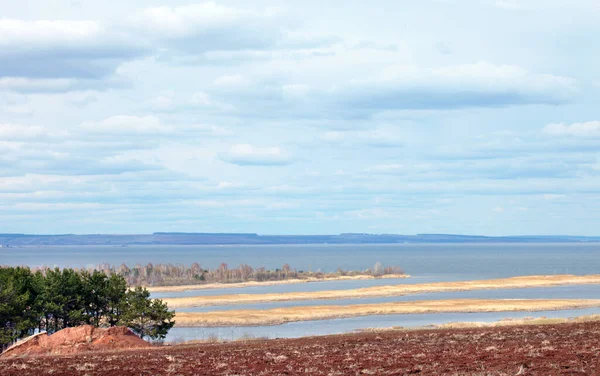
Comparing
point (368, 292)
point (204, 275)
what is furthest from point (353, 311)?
point (204, 275)

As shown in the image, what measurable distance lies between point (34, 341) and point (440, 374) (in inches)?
1132

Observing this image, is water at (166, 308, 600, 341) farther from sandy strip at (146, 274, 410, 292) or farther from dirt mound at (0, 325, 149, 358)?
sandy strip at (146, 274, 410, 292)

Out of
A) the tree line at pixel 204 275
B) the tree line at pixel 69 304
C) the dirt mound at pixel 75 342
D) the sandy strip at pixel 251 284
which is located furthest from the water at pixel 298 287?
the dirt mound at pixel 75 342

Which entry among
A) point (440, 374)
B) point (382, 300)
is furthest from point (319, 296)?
point (440, 374)

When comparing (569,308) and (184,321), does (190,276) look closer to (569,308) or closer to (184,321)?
(184,321)

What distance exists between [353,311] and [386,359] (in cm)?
6634

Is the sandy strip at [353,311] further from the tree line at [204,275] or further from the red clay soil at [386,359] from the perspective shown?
the tree line at [204,275]

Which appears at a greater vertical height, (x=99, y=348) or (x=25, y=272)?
(x=25, y=272)

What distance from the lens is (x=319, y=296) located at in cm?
12669

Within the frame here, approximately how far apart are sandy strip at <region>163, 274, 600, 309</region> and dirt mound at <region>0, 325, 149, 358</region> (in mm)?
70888

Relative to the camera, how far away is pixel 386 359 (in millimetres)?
27688

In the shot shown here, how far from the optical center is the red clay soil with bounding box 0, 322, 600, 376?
78.4 feet

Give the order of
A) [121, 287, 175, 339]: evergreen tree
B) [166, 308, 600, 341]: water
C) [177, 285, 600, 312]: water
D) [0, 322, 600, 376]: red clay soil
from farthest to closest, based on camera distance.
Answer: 1. [177, 285, 600, 312]: water
2. [166, 308, 600, 341]: water
3. [121, 287, 175, 339]: evergreen tree
4. [0, 322, 600, 376]: red clay soil

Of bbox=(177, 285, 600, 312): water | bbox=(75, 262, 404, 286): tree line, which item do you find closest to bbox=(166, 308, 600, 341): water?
bbox=(177, 285, 600, 312): water
